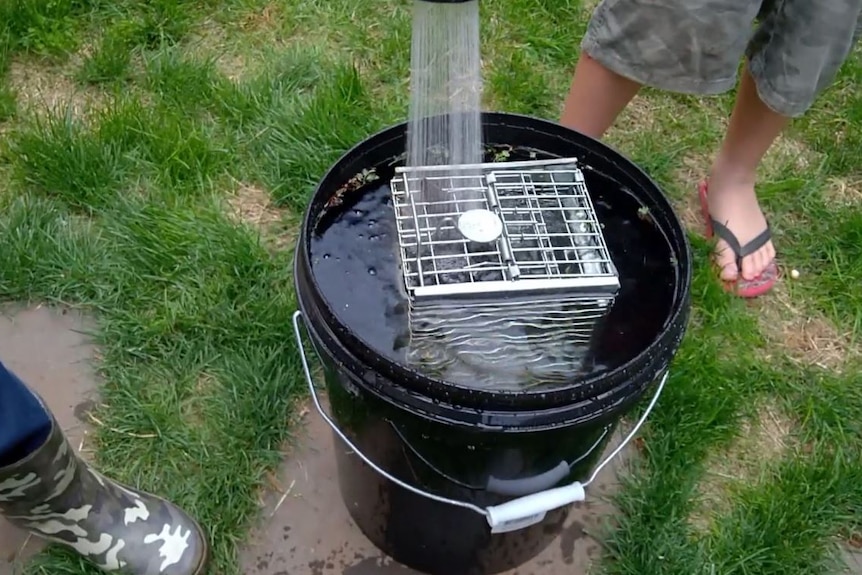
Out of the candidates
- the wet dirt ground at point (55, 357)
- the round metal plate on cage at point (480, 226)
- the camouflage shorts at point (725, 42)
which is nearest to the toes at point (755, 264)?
the camouflage shorts at point (725, 42)

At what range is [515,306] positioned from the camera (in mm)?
1396

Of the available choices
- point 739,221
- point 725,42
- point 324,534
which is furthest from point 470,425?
point 739,221

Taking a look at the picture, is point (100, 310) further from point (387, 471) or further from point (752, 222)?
point (752, 222)

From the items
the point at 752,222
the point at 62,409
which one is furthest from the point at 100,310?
the point at 752,222

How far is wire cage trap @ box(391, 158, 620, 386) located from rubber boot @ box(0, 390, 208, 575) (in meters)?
0.78

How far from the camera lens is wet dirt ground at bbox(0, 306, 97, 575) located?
206 centimetres

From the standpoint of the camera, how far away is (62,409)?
2057 millimetres

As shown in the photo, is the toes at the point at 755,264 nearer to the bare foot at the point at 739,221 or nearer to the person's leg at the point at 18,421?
the bare foot at the point at 739,221

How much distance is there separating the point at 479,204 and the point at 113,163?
1.35 m

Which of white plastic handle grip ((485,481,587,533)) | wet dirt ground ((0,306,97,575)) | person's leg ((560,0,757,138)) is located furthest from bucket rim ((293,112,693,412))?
wet dirt ground ((0,306,97,575))

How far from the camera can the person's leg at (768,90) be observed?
1856 millimetres

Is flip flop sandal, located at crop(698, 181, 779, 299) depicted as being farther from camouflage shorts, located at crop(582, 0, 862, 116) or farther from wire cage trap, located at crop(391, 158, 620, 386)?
wire cage trap, located at crop(391, 158, 620, 386)

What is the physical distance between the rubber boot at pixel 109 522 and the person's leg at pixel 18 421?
7cm

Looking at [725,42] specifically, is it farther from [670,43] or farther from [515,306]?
[515,306]
